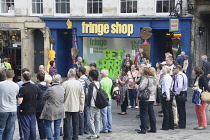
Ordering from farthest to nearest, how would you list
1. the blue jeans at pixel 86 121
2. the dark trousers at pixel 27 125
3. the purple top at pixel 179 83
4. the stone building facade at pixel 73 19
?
the stone building facade at pixel 73 19 → the purple top at pixel 179 83 → the blue jeans at pixel 86 121 → the dark trousers at pixel 27 125

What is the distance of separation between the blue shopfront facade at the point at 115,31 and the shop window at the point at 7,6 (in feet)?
8.00

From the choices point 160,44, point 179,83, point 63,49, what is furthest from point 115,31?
point 179,83

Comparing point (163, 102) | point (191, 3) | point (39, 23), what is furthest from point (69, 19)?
point (163, 102)

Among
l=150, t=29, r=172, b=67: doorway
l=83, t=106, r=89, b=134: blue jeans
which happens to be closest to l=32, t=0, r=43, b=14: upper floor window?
A: l=150, t=29, r=172, b=67: doorway

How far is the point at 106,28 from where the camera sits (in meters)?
25.0

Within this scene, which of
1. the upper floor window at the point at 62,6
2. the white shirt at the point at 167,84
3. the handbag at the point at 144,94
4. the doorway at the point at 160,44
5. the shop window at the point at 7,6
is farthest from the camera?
the shop window at the point at 7,6

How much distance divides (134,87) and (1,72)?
22.0 ft

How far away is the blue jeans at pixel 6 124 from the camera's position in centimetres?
1037

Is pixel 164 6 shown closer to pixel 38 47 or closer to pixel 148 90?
pixel 38 47

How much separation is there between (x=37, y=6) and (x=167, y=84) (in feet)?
51.8

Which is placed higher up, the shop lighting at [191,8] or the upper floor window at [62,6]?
the upper floor window at [62,6]

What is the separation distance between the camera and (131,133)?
497 inches

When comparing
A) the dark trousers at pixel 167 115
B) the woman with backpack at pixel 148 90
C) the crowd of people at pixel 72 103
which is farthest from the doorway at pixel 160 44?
the woman with backpack at pixel 148 90

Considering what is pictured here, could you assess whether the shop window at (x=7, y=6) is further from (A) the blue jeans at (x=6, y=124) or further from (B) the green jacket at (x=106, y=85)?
(A) the blue jeans at (x=6, y=124)
